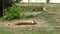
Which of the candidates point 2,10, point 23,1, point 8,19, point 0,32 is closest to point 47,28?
point 0,32

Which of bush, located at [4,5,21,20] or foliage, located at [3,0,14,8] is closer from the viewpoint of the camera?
bush, located at [4,5,21,20]

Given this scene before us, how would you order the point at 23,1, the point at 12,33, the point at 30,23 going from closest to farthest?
the point at 12,33
the point at 30,23
the point at 23,1

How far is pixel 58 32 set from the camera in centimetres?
870

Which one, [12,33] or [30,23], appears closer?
[12,33]

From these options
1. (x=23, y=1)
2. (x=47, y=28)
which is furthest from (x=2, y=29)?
(x=23, y=1)

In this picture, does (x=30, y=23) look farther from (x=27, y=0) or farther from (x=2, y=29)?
(x=27, y=0)

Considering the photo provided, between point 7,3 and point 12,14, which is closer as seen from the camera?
point 12,14

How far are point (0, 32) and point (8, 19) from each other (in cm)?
287

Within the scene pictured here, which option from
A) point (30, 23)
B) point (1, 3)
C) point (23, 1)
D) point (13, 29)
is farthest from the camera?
point (23, 1)

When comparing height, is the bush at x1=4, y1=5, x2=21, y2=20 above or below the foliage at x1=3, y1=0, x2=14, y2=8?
below

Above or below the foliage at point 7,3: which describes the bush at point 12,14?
below

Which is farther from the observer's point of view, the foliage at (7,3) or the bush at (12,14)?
the foliage at (7,3)

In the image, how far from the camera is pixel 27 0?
22.0 meters

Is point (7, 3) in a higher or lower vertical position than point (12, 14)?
higher
